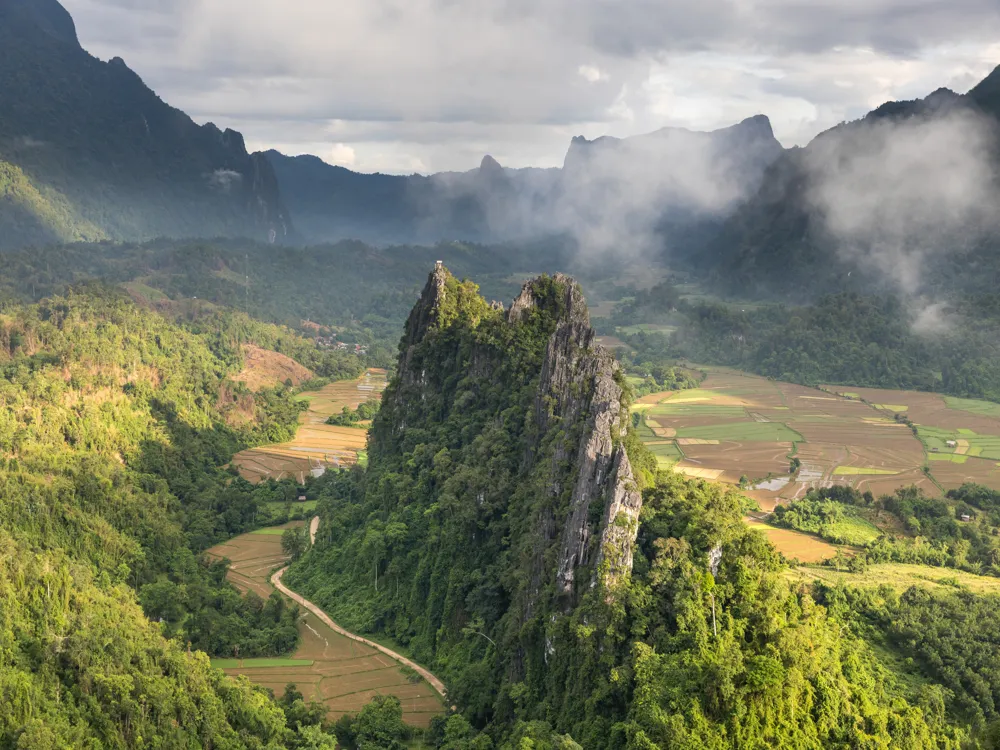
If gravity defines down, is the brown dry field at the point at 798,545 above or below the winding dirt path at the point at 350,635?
above

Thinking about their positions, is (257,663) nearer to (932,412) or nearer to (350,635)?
(350,635)

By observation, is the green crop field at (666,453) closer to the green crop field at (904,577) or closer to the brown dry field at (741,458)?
the brown dry field at (741,458)

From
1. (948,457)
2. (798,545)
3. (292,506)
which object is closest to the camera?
(798,545)

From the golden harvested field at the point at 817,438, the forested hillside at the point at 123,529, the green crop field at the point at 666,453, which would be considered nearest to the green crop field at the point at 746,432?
the golden harvested field at the point at 817,438

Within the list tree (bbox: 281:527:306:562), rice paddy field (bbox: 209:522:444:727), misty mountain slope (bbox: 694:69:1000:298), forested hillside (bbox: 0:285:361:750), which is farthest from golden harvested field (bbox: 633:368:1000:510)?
misty mountain slope (bbox: 694:69:1000:298)

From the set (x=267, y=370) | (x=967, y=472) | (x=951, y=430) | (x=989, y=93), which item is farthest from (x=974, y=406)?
(x=267, y=370)

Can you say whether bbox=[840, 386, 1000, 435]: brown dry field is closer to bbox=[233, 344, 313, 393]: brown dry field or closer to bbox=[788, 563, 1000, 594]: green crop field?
bbox=[788, 563, 1000, 594]: green crop field

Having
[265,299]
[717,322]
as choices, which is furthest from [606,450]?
[265,299]
